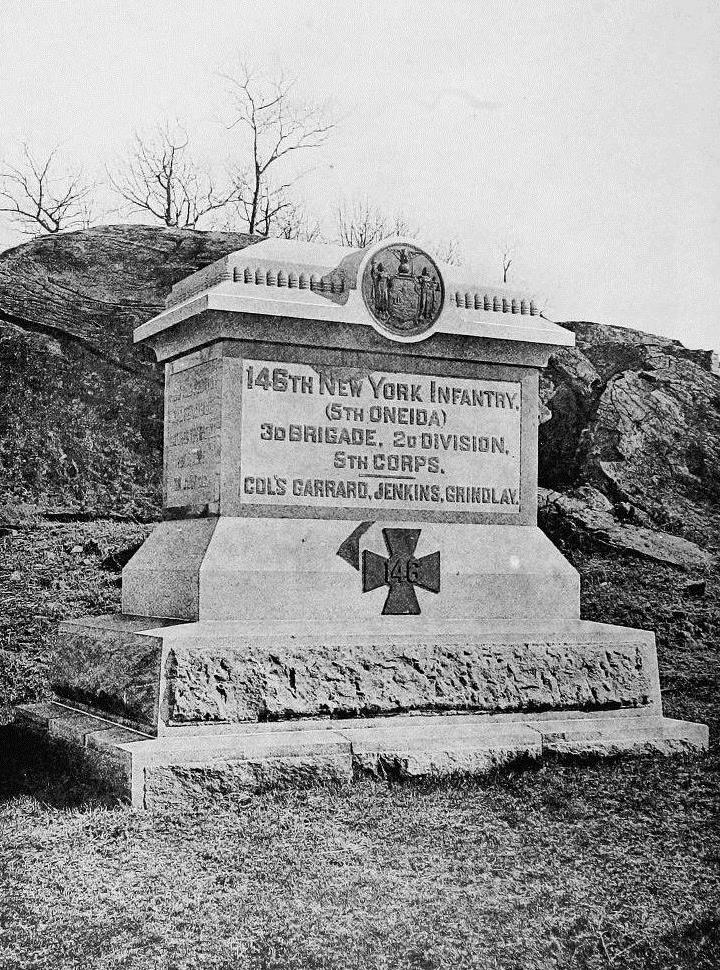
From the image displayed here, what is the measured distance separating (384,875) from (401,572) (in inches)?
95.7

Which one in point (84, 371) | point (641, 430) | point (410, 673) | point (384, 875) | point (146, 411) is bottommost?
point (384, 875)

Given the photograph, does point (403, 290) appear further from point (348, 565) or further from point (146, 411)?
→ point (146, 411)

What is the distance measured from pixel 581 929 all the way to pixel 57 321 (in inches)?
483

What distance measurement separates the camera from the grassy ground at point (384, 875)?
4.12m

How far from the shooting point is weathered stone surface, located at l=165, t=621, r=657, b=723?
6.15 metres

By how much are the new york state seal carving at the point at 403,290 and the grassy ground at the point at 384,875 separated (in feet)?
9.10

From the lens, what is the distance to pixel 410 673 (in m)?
6.63

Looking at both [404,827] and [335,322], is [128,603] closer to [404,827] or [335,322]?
[335,322]

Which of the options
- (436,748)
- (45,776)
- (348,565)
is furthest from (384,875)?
(45,776)

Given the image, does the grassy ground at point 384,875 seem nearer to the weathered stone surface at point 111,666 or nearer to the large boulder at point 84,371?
the weathered stone surface at point 111,666

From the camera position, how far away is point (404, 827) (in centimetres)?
548

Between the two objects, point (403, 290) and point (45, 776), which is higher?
point (403, 290)

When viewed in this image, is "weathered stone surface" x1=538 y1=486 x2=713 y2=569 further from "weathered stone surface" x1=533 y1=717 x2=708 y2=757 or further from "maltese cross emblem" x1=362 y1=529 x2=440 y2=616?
"maltese cross emblem" x1=362 y1=529 x2=440 y2=616

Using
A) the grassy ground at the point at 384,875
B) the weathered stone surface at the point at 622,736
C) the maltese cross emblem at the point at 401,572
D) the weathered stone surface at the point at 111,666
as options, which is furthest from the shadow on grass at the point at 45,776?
the weathered stone surface at the point at 622,736
